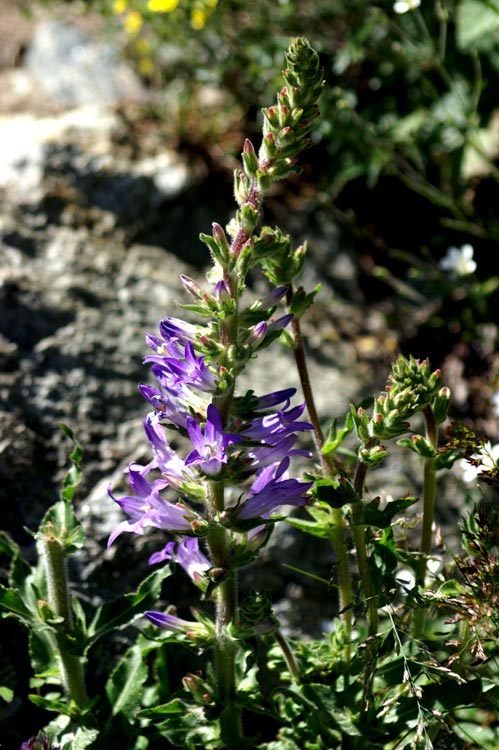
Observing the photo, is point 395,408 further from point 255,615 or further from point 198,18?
point 198,18

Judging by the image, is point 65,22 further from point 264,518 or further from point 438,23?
point 264,518

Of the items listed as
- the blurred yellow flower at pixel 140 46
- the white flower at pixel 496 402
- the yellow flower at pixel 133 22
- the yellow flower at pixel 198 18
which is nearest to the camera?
the white flower at pixel 496 402

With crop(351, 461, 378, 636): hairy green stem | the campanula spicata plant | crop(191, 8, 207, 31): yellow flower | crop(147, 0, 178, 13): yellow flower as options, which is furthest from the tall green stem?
crop(191, 8, 207, 31): yellow flower

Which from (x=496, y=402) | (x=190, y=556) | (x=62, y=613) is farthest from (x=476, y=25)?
(x=62, y=613)

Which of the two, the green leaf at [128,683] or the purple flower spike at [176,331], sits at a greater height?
the purple flower spike at [176,331]

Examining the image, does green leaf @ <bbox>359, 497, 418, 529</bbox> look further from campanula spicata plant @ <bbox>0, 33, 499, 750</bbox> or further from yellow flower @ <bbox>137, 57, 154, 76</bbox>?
yellow flower @ <bbox>137, 57, 154, 76</bbox>

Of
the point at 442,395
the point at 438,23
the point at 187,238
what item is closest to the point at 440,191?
the point at 438,23

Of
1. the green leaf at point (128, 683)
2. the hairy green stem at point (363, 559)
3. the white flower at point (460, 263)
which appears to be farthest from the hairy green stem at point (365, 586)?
the white flower at point (460, 263)

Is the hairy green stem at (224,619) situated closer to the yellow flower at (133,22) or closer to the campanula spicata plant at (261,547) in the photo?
the campanula spicata plant at (261,547)
